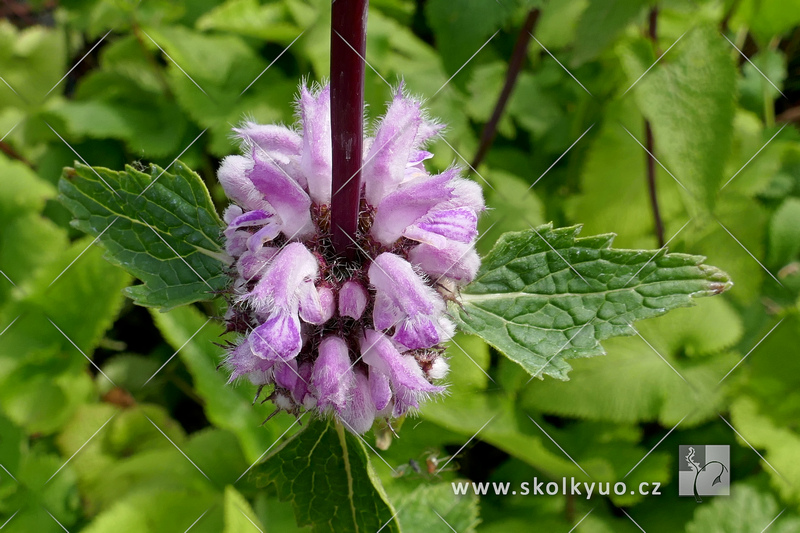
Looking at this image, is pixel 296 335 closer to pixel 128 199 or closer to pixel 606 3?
pixel 128 199

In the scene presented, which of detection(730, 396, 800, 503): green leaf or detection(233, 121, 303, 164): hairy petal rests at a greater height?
detection(233, 121, 303, 164): hairy petal

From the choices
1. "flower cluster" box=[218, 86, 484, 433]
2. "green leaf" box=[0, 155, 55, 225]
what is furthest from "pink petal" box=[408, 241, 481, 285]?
"green leaf" box=[0, 155, 55, 225]

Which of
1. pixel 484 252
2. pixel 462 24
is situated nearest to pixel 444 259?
pixel 462 24

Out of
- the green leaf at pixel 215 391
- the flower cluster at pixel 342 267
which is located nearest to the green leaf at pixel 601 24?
the flower cluster at pixel 342 267

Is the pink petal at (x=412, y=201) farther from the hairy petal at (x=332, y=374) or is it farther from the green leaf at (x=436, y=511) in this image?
the green leaf at (x=436, y=511)

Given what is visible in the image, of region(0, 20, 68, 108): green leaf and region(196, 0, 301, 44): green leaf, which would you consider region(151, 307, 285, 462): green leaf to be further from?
region(0, 20, 68, 108): green leaf

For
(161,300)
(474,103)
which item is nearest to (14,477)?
(161,300)
